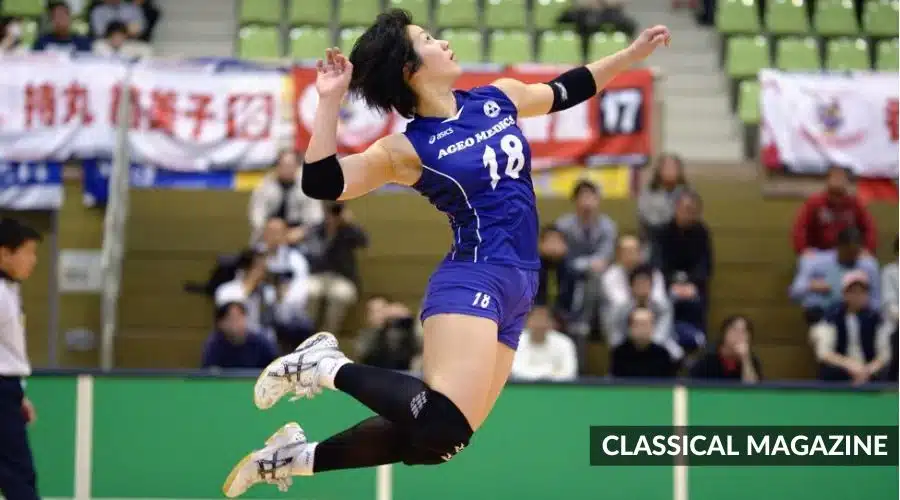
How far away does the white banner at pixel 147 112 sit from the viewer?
13750 millimetres

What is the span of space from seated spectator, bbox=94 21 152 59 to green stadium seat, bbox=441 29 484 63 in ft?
10.3

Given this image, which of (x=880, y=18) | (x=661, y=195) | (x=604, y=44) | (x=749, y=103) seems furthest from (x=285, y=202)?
(x=880, y=18)

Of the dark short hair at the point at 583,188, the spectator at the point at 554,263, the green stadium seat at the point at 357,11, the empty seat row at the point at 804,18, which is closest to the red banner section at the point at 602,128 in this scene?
the dark short hair at the point at 583,188

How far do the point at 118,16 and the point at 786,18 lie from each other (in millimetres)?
7319

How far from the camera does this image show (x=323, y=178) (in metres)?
5.68

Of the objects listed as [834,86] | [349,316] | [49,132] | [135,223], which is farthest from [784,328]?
[49,132]

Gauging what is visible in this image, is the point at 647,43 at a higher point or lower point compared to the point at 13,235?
higher

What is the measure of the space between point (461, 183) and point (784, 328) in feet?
25.5

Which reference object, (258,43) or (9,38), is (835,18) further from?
(9,38)

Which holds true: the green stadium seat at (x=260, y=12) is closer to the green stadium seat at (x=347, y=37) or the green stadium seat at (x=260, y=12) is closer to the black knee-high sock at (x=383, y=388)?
the green stadium seat at (x=347, y=37)

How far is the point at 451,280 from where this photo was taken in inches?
234

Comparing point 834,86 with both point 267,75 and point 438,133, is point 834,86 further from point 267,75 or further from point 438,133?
point 438,133

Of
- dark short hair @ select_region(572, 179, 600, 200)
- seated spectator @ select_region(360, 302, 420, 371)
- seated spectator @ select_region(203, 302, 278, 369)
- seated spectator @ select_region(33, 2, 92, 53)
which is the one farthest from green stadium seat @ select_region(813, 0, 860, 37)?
seated spectator @ select_region(203, 302, 278, 369)

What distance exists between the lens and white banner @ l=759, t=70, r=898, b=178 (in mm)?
14391
